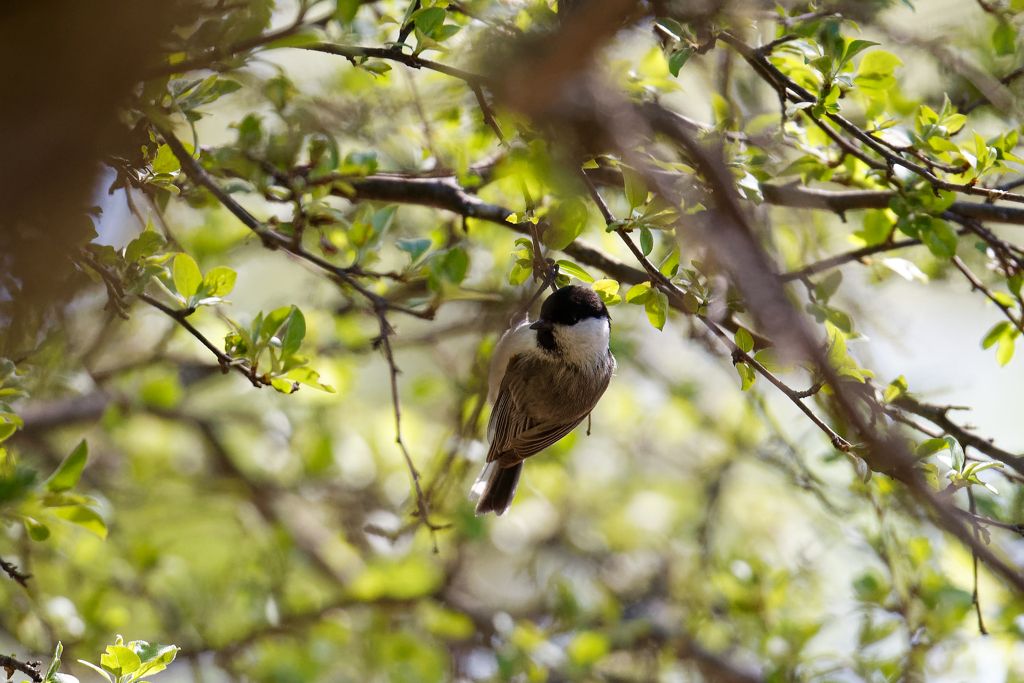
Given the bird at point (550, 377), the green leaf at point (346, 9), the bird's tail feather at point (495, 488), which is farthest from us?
the bird's tail feather at point (495, 488)

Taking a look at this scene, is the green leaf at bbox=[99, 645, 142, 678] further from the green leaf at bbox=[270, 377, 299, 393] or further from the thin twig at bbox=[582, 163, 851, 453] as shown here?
the thin twig at bbox=[582, 163, 851, 453]

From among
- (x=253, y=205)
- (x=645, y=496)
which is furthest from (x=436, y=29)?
(x=645, y=496)

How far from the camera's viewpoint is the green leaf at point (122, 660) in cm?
120

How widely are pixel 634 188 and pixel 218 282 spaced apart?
870mm

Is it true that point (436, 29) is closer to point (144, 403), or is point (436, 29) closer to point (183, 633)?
point (144, 403)

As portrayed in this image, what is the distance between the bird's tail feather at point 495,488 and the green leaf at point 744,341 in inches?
40.5

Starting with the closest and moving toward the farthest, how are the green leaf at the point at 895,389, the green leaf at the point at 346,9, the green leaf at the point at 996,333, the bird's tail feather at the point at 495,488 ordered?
the green leaf at the point at 346,9 → the green leaf at the point at 895,389 → the green leaf at the point at 996,333 → the bird's tail feather at the point at 495,488

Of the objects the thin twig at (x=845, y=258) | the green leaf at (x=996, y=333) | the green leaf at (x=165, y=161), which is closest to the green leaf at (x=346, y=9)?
the green leaf at (x=165, y=161)

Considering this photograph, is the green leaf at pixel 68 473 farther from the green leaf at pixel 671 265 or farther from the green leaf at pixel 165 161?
the green leaf at pixel 671 265

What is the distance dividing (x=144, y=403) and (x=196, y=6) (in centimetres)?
217

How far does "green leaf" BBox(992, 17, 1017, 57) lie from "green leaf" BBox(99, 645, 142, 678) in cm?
234

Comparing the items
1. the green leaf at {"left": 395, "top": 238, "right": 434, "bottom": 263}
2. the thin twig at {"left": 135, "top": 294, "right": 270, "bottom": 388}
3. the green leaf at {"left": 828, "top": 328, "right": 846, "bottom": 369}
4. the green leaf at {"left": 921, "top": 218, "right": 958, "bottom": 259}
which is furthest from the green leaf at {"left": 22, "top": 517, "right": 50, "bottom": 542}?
the green leaf at {"left": 921, "top": 218, "right": 958, "bottom": 259}

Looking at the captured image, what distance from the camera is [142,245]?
1.29m

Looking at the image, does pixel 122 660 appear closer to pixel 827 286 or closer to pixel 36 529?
pixel 36 529
